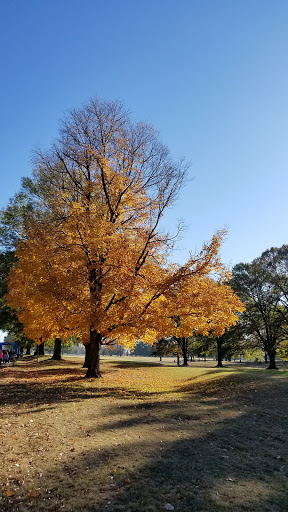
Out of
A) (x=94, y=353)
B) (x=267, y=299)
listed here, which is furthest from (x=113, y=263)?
(x=267, y=299)

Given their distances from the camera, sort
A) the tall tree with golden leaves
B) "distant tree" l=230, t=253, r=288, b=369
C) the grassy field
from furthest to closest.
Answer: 1. "distant tree" l=230, t=253, r=288, b=369
2. the tall tree with golden leaves
3. the grassy field

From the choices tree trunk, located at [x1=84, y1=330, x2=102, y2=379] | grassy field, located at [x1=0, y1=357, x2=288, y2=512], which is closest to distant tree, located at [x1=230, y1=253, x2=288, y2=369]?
tree trunk, located at [x1=84, y1=330, x2=102, y2=379]

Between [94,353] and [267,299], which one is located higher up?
[267,299]

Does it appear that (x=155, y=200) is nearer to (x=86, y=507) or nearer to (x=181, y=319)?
(x=181, y=319)

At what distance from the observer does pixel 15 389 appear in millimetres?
12758

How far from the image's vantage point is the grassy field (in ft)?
13.4

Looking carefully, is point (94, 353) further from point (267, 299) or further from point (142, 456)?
point (267, 299)

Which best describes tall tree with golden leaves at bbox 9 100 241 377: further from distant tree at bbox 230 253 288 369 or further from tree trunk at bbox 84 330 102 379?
distant tree at bbox 230 253 288 369

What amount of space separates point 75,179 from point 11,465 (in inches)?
547

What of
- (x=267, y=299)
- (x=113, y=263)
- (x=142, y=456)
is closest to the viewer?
(x=142, y=456)

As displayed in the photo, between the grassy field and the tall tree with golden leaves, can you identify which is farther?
the tall tree with golden leaves

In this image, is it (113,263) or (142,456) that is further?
(113,263)

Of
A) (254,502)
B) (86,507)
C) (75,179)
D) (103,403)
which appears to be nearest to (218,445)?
(254,502)

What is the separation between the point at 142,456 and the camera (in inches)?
213
